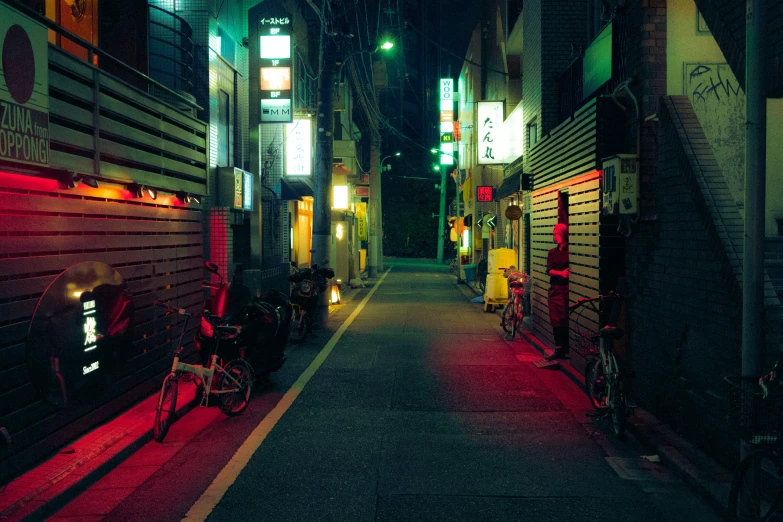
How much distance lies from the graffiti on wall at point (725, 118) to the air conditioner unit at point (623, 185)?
4.40 ft

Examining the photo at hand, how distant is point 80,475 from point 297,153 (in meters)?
16.6

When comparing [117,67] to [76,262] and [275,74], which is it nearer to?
[76,262]

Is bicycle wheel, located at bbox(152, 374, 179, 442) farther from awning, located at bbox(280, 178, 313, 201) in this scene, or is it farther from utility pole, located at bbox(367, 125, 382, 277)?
utility pole, located at bbox(367, 125, 382, 277)

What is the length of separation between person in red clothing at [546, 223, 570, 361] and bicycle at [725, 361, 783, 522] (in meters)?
7.30

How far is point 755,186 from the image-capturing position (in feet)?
17.0

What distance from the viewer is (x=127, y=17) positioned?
11.5 metres

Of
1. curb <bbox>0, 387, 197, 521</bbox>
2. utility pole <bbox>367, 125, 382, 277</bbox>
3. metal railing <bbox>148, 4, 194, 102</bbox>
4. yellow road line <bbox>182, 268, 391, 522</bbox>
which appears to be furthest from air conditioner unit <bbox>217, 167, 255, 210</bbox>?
utility pole <bbox>367, 125, 382, 277</bbox>

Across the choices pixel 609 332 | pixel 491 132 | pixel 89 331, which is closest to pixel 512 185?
pixel 491 132

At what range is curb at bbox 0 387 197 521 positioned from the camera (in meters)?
5.15

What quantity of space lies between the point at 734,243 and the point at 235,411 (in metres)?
5.68

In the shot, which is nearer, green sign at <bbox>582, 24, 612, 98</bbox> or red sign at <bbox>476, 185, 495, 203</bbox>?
green sign at <bbox>582, 24, 612, 98</bbox>

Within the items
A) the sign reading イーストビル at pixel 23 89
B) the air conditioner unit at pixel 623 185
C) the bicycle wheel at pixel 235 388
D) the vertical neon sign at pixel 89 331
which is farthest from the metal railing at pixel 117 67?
the air conditioner unit at pixel 623 185

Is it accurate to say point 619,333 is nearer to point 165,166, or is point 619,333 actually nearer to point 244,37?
point 165,166

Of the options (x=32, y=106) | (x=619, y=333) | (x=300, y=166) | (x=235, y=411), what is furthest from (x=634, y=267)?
(x=300, y=166)
